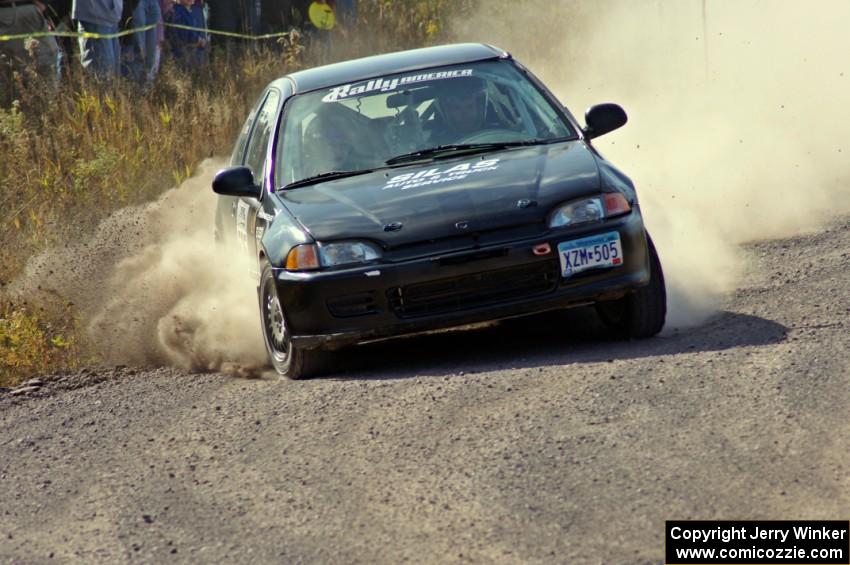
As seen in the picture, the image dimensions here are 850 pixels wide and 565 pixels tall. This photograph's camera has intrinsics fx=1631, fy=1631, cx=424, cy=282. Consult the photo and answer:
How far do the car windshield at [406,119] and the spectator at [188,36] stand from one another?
27.9 feet

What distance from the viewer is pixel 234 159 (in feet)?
34.6

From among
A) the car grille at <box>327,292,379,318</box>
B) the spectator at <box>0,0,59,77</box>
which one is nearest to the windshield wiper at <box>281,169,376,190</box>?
the car grille at <box>327,292,379,318</box>

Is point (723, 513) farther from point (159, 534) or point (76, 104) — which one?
point (76, 104)

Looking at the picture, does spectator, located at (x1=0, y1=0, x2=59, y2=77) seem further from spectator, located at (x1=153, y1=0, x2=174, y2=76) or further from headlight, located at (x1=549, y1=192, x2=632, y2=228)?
headlight, located at (x1=549, y1=192, x2=632, y2=228)

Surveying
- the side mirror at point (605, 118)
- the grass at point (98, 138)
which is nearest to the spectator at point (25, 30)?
the grass at point (98, 138)

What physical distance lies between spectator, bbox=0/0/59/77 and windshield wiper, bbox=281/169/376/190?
7.86 metres

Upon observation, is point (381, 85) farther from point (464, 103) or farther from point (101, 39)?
point (101, 39)

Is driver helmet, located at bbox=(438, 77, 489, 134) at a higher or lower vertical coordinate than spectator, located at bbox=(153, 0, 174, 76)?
higher

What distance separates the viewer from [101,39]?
52.6ft

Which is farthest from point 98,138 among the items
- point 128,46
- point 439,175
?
point 439,175

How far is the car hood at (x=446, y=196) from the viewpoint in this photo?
314 inches

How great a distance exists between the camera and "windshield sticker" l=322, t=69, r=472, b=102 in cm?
936

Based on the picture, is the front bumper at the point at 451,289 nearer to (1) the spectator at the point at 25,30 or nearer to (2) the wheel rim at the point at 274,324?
(2) the wheel rim at the point at 274,324

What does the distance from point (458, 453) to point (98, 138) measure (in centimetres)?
986
